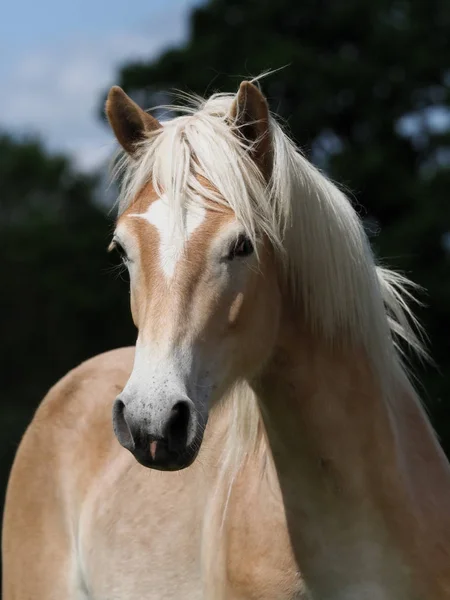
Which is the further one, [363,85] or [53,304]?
[53,304]

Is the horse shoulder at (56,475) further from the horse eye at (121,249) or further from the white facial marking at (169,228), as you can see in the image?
the white facial marking at (169,228)

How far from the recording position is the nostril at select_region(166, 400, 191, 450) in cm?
277

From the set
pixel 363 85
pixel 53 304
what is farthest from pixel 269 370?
pixel 53 304

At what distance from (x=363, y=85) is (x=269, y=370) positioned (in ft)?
44.3

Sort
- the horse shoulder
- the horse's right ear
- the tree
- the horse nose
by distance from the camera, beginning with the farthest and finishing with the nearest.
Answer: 1. the tree
2. the horse shoulder
3. the horse's right ear
4. the horse nose

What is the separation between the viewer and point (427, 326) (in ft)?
44.0

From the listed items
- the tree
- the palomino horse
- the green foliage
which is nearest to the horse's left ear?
the palomino horse

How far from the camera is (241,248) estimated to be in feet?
10.1

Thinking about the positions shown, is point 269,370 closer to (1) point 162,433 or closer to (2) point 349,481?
(2) point 349,481

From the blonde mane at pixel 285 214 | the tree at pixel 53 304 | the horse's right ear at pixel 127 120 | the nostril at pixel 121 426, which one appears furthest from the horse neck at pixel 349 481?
the tree at pixel 53 304

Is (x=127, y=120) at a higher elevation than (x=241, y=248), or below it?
higher


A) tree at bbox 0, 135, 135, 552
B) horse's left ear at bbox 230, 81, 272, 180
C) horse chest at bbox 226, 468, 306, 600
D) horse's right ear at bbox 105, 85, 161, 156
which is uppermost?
tree at bbox 0, 135, 135, 552

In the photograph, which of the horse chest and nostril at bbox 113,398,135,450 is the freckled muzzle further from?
the horse chest

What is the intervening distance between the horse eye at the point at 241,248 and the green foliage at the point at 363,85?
10540mm
